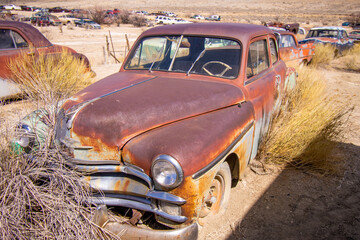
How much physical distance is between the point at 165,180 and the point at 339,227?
1.87 metres

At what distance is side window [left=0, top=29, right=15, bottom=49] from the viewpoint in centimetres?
564

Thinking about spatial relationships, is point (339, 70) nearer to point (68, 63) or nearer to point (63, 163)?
point (68, 63)

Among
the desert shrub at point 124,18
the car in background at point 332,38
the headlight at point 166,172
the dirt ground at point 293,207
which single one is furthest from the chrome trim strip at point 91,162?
the desert shrub at point 124,18

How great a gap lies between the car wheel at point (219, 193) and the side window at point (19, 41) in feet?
18.0

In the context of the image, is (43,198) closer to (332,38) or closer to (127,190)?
(127,190)

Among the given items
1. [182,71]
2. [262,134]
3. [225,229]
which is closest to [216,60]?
[182,71]

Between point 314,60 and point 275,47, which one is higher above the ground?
point 275,47

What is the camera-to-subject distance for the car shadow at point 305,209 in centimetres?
247

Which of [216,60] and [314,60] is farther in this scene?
[314,60]

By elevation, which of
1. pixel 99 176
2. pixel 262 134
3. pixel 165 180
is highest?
pixel 165 180

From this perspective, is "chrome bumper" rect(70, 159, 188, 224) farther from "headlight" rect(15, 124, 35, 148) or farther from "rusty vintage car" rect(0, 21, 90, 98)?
"rusty vintage car" rect(0, 21, 90, 98)

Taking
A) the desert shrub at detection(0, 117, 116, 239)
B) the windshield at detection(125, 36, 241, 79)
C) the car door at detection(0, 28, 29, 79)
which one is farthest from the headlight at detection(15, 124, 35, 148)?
the car door at detection(0, 28, 29, 79)

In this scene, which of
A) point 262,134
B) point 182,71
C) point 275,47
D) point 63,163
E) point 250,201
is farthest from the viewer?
point 275,47

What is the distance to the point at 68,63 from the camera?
5898 millimetres
